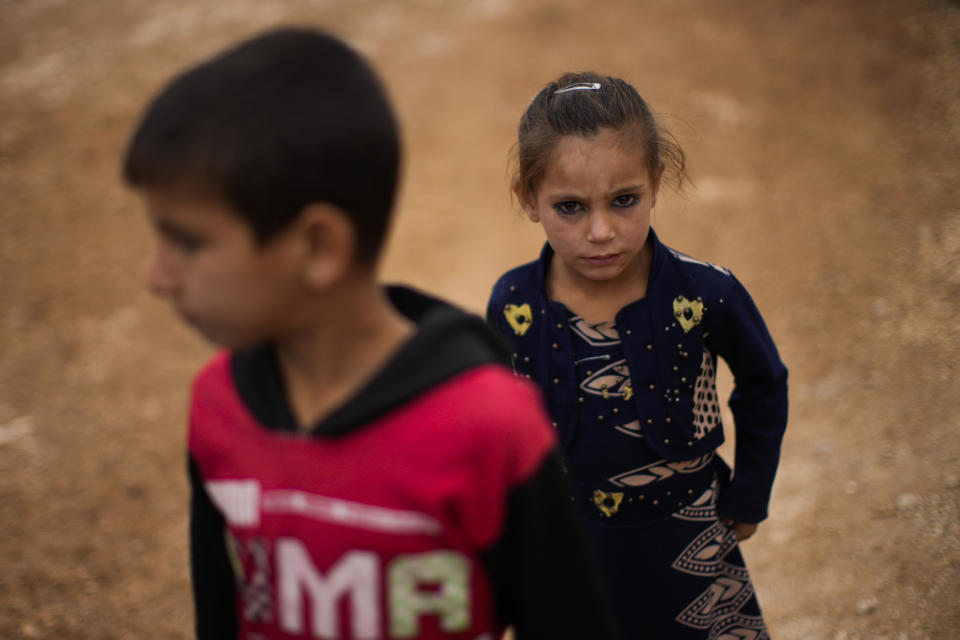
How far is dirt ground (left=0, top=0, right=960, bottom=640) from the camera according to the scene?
3654mm

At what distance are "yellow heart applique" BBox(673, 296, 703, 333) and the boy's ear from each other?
1003mm

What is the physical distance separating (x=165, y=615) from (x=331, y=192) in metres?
3.23

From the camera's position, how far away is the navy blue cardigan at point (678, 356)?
6.19 feet

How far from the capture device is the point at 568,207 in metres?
1.91

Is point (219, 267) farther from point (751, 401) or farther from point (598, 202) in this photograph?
point (751, 401)

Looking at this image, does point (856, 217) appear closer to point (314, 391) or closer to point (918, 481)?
point (918, 481)

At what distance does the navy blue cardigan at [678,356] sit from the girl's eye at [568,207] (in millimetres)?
180

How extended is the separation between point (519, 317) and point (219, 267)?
103 cm

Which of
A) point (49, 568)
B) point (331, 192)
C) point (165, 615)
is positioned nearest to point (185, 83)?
point (331, 192)

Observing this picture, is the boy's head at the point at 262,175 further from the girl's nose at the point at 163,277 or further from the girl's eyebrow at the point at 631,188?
the girl's eyebrow at the point at 631,188

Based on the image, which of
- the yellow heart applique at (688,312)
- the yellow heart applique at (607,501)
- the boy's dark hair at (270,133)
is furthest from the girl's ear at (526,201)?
the boy's dark hair at (270,133)

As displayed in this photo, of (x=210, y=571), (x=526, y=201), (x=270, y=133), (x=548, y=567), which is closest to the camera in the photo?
(x=270, y=133)

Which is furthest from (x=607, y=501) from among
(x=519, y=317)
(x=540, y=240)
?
→ (x=540, y=240)

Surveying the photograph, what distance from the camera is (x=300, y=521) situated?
1.15m
